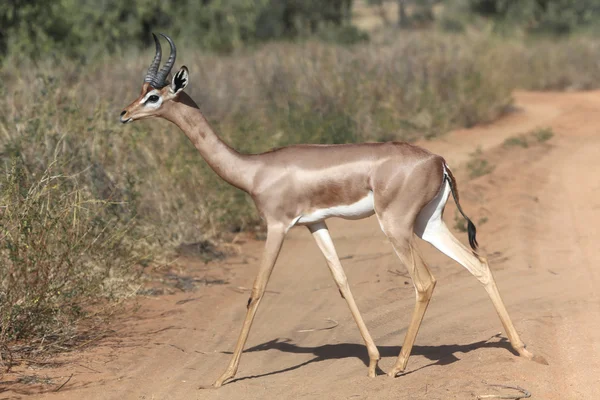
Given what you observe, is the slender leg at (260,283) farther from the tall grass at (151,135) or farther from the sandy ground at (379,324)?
the tall grass at (151,135)

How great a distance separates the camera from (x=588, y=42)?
30.3 meters

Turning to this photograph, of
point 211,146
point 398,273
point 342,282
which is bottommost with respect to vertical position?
point 398,273

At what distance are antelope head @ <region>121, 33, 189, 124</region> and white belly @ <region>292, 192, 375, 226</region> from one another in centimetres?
133

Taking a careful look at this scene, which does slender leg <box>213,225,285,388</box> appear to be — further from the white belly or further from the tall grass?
the tall grass

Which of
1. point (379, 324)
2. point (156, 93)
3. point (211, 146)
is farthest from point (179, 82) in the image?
point (379, 324)

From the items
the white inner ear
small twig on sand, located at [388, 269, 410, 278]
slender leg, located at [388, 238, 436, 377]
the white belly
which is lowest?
small twig on sand, located at [388, 269, 410, 278]

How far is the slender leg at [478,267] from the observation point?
6.55 metres

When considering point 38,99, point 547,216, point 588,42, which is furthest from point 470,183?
point 588,42

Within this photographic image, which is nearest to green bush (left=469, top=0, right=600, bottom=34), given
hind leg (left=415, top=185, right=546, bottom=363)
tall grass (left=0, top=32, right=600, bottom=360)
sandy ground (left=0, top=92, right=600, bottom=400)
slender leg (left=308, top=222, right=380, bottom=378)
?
tall grass (left=0, top=32, right=600, bottom=360)

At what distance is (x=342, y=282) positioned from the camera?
6676mm

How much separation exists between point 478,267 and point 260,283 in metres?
1.59

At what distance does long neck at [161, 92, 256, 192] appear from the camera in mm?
6750

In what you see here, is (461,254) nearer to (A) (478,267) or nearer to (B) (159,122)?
(A) (478,267)

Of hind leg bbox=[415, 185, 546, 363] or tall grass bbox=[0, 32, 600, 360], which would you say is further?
tall grass bbox=[0, 32, 600, 360]
